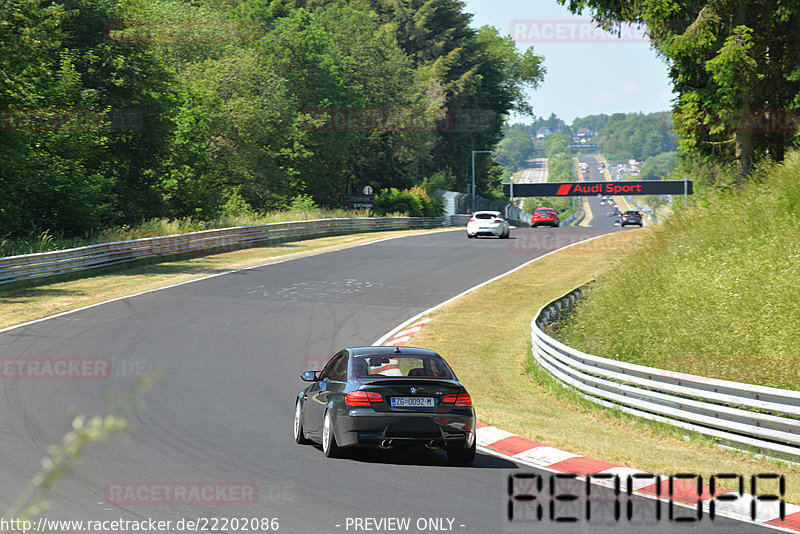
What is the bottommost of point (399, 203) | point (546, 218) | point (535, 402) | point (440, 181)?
point (535, 402)

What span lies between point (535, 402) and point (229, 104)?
47962 mm

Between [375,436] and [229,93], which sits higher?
[229,93]

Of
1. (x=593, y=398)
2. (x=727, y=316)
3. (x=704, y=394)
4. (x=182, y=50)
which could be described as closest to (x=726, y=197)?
(x=727, y=316)

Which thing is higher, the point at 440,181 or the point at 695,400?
the point at 440,181

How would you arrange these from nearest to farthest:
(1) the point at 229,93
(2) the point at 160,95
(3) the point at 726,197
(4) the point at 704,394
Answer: (4) the point at 704,394
(3) the point at 726,197
(2) the point at 160,95
(1) the point at 229,93

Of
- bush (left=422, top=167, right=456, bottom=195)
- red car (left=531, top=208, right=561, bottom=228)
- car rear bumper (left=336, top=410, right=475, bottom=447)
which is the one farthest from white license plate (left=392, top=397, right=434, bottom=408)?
bush (left=422, top=167, right=456, bottom=195)

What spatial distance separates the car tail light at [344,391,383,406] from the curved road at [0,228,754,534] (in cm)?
71

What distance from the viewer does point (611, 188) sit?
129375 millimetres

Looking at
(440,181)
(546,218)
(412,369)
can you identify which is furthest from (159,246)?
(440,181)

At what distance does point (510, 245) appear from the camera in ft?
152

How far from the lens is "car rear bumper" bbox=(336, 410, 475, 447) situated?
1030 cm

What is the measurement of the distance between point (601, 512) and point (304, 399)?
15.0ft

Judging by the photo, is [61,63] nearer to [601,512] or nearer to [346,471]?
[346,471]

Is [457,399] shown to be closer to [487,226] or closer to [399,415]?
[399,415]
